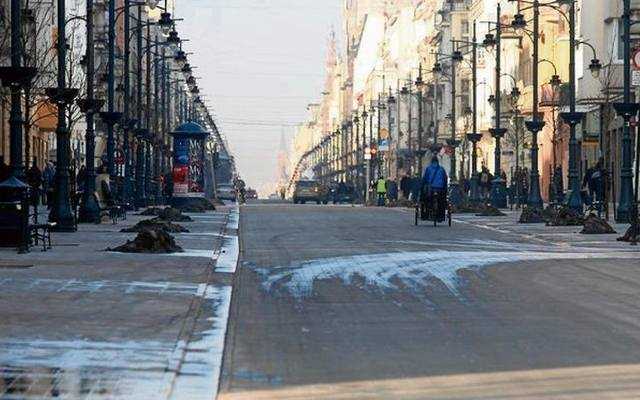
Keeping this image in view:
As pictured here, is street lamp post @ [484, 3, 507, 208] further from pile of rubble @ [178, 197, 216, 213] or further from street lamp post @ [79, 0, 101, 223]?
street lamp post @ [79, 0, 101, 223]

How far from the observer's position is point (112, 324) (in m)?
14.3

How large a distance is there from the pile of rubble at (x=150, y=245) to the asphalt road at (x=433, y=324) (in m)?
1.33

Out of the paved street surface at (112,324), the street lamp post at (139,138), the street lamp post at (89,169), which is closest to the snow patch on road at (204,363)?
the paved street surface at (112,324)

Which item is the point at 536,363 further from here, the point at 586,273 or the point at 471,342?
the point at 586,273

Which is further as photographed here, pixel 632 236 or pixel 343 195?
pixel 343 195

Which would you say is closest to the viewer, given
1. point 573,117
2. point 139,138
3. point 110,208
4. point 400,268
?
point 400,268

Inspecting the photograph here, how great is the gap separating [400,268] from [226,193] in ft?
314

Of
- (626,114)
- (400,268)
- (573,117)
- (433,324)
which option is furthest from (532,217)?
(433,324)

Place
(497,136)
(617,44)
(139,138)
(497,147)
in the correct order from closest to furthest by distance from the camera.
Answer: (139,138), (497,136), (497,147), (617,44)

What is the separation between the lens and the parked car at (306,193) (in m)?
108

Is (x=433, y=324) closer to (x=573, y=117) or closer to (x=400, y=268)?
(x=400, y=268)

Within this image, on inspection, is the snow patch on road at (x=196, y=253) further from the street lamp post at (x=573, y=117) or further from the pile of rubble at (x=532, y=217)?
the street lamp post at (x=573, y=117)

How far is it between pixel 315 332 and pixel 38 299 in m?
3.76

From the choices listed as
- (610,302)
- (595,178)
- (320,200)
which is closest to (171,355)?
(610,302)
